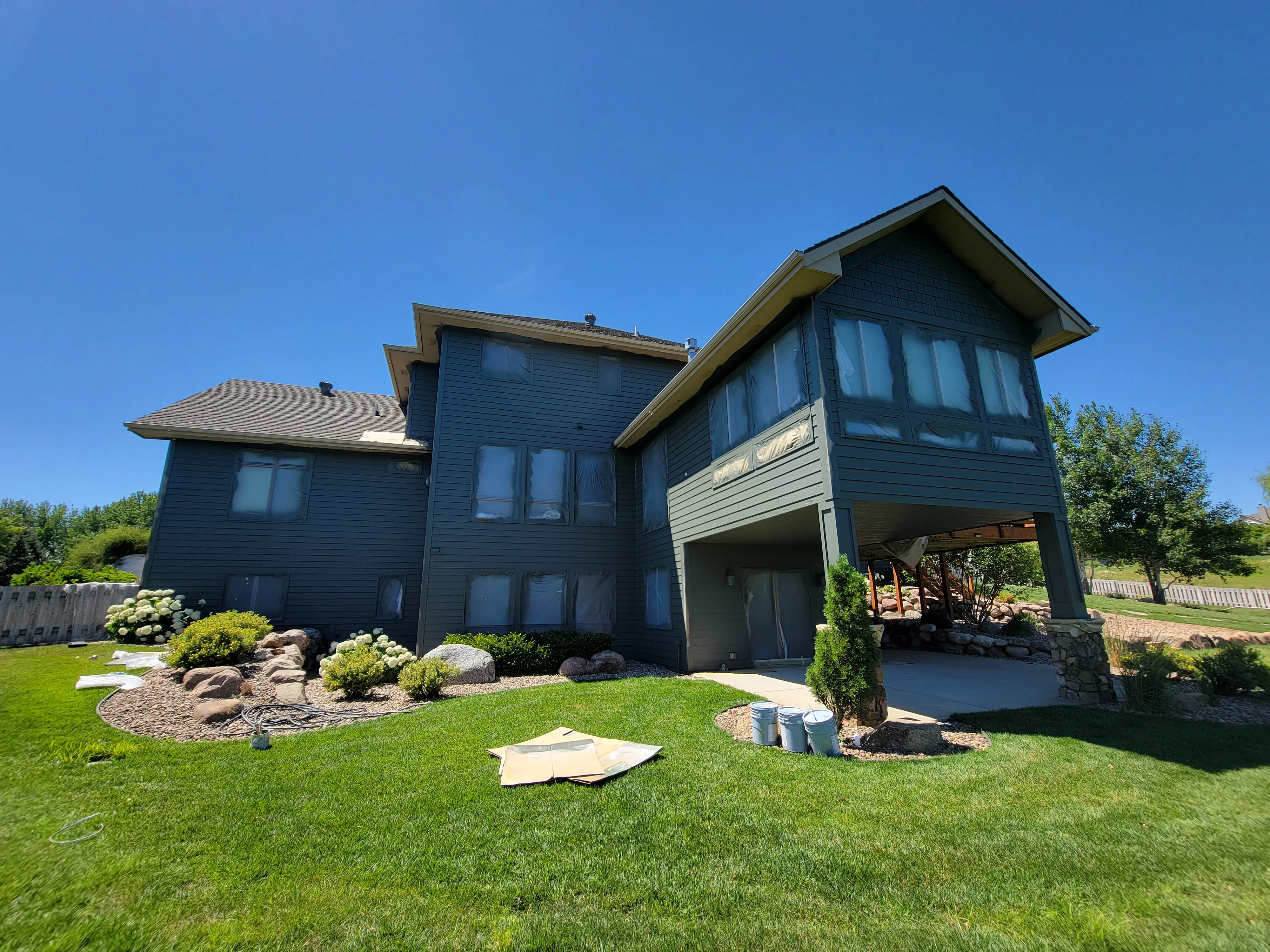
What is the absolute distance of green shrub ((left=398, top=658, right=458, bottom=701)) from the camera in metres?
8.33

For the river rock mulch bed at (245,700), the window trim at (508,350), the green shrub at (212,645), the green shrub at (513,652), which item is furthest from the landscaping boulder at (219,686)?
the window trim at (508,350)

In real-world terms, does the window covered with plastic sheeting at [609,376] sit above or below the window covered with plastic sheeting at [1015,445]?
above

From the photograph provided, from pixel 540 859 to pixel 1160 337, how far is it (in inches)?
1024

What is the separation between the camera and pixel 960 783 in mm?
4238

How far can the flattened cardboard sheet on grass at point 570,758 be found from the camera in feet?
14.5

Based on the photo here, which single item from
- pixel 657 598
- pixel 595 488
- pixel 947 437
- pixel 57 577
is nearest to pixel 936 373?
pixel 947 437

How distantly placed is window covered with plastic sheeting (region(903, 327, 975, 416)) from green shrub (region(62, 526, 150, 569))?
2731 centimetres

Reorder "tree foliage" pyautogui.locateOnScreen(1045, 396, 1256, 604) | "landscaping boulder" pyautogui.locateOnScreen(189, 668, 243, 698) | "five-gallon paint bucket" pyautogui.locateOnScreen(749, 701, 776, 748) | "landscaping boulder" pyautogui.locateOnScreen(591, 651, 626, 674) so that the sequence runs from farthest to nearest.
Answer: "tree foliage" pyautogui.locateOnScreen(1045, 396, 1256, 604), "landscaping boulder" pyautogui.locateOnScreen(591, 651, 626, 674), "landscaping boulder" pyautogui.locateOnScreen(189, 668, 243, 698), "five-gallon paint bucket" pyautogui.locateOnScreen(749, 701, 776, 748)

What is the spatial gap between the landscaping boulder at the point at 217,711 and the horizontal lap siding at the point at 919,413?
809cm

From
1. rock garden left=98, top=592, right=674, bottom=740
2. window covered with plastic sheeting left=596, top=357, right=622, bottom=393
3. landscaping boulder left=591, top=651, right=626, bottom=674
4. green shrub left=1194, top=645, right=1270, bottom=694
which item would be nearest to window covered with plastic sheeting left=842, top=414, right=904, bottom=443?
green shrub left=1194, top=645, right=1270, bottom=694

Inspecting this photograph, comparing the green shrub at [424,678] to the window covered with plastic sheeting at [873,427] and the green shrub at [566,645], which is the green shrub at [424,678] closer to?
the green shrub at [566,645]

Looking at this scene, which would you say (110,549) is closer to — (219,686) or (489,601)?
(489,601)

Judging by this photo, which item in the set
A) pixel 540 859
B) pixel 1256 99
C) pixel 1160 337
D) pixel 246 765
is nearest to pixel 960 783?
pixel 540 859

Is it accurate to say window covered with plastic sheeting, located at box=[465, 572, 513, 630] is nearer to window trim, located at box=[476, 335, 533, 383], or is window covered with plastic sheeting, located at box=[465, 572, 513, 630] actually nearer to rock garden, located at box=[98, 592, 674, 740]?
rock garden, located at box=[98, 592, 674, 740]
